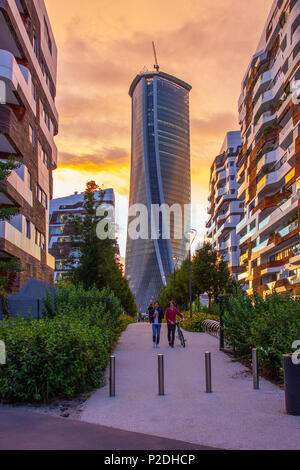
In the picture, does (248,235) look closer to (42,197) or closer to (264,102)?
(264,102)

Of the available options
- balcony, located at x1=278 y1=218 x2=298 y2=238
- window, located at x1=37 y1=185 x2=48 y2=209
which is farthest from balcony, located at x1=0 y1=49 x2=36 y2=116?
balcony, located at x1=278 y1=218 x2=298 y2=238

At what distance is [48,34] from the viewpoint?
119 feet

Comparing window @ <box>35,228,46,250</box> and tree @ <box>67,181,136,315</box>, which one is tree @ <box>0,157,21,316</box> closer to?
tree @ <box>67,181,136,315</box>

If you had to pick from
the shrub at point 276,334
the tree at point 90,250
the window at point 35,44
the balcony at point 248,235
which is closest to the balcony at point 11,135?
the tree at point 90,250

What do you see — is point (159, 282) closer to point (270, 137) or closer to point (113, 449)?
point (270, 137)

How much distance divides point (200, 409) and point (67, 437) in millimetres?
2835

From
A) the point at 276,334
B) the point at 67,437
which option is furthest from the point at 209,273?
the point at 67,437

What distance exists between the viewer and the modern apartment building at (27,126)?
942 inches

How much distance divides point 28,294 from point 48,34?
842 inches

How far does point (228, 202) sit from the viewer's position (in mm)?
85938

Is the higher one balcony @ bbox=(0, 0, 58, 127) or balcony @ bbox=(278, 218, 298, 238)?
balcony @ bbox=(0, 0, 58, 127)

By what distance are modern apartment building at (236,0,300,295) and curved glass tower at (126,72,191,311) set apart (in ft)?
318

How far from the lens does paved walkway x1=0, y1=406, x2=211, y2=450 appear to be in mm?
5840

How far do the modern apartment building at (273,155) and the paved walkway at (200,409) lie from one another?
94.5 feet
